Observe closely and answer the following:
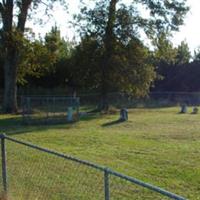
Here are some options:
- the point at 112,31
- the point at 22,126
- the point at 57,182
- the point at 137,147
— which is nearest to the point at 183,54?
the point at 112,31

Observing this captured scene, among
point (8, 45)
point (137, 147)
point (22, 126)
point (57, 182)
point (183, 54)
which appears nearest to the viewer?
point (57, 182)

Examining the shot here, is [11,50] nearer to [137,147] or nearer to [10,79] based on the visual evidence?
[10,79]

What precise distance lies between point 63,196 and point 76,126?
17.2 metres

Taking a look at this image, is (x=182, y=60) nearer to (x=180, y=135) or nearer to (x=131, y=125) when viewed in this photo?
(x=131, y=125)

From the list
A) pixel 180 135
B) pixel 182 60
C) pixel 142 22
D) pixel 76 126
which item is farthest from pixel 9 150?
pixel 182 60

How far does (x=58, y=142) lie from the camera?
1922 centimetres

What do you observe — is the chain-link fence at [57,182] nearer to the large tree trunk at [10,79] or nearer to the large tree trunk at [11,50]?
the large tree trunk at [11,50]

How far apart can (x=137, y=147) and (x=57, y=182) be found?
706 cm

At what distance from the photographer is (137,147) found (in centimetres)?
1733

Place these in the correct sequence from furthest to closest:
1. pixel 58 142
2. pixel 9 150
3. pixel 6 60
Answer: pixel 6 60, pixel 58 142, pixel 9 150

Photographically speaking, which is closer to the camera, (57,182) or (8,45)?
(57,182)

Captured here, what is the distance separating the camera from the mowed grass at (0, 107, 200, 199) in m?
12.0

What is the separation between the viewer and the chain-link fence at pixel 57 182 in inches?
347

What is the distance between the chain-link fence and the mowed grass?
196mm
